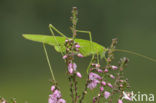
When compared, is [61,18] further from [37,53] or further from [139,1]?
[139,1]

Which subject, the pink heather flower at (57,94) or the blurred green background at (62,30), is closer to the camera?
the pink heather flower at (57,94)

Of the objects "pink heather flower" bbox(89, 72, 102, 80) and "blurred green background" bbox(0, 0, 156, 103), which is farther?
"blurred green background" bbox(0, 0, 156, 103)

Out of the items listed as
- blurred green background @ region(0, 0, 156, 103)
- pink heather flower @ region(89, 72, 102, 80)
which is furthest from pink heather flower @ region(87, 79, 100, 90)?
blurred green background @ region(0, 0, 156, 103)

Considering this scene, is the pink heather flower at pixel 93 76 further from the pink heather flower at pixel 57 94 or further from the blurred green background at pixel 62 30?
the blurred green background at pixel 62 30

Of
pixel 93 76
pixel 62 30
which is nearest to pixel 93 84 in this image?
pixel 93 76

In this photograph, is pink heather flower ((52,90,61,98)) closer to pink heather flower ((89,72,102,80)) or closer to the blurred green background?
pink heather flower ((89,72,102,80))

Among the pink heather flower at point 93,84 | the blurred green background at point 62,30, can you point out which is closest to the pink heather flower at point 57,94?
the pink heather flower at point 93,84

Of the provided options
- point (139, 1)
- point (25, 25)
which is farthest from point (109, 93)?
point (139, 1)

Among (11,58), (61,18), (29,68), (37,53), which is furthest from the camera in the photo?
(61,18)
